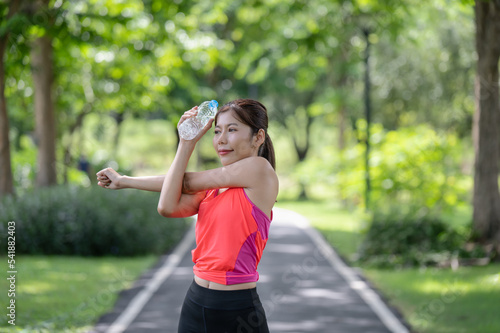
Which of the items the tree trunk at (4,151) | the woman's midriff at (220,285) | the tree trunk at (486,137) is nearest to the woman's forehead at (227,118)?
the woman's midriff at (220,285)

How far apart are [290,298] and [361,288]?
58.4 inches

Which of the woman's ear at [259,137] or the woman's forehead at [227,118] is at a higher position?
the woman's forehead at [227,118]

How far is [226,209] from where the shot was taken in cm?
325

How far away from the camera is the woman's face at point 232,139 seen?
333 cm

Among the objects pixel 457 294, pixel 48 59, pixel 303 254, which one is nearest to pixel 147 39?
pixel 48 59

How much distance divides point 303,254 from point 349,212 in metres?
14.9

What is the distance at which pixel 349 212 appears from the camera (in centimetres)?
3048

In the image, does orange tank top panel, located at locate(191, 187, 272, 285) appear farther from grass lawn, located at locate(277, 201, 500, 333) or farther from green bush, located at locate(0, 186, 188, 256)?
green bush, located at locate(0, 186, 188, 256)

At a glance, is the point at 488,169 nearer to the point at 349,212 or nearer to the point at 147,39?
the point at 147,39

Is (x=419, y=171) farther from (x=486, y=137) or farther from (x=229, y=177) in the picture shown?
(x=229, y=177)

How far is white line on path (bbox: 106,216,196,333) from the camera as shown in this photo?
8.38 meters

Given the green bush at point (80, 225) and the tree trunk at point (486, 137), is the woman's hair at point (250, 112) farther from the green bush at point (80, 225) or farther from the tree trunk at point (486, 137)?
the green bush at point (80, 225)

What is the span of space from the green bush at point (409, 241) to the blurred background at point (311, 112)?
33mm

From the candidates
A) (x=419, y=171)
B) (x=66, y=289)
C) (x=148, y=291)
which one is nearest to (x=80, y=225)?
(x=66, y=289)
